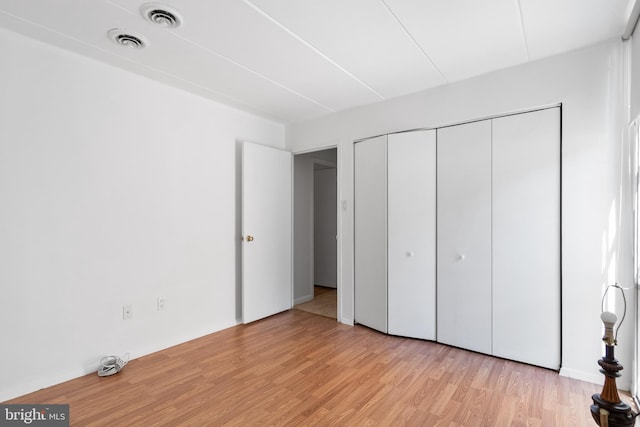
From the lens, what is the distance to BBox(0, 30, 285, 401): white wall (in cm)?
229

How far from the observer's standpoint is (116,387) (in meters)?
2.40

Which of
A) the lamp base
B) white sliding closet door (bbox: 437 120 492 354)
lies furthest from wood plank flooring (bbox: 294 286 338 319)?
the lamp base

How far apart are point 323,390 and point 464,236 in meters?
1.85

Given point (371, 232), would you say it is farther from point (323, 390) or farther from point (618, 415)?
point (618, 415)

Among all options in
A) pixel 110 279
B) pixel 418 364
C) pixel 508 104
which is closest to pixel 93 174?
pixel 110 279

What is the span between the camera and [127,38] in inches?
90.7

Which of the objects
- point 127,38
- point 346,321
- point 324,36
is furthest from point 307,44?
point 346,321

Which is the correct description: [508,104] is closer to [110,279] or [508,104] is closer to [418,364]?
[418,364]

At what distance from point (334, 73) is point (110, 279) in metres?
2.66

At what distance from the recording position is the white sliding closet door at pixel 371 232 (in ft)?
11.5

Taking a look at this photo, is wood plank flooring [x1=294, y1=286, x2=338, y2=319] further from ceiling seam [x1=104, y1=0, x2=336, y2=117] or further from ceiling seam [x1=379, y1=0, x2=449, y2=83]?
ceiling seam [x1=379, y1=0, x2=449, y2=83]

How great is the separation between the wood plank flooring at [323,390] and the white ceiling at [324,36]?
101 inches

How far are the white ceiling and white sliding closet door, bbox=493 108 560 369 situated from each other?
641 millimetres

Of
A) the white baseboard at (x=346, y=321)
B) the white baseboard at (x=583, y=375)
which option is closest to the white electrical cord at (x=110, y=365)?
the white baseboard at (x=346, y=321)
